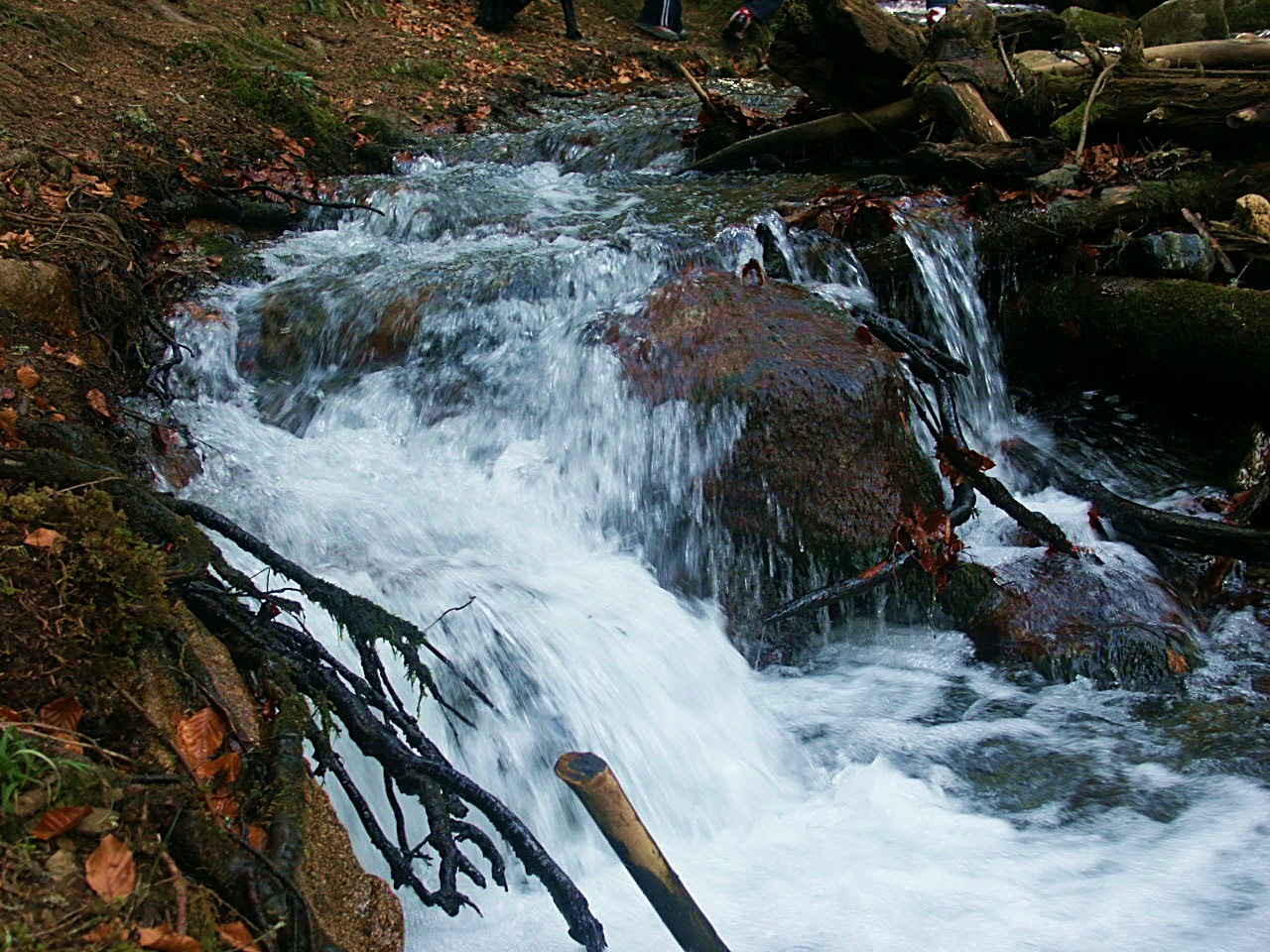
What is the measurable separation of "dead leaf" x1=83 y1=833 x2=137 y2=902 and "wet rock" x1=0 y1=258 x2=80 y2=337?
3717 mm

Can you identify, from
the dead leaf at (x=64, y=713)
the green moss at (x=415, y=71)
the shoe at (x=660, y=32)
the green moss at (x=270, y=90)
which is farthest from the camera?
the shoe at (x=660, y=32)

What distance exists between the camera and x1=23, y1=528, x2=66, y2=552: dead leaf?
214 cm

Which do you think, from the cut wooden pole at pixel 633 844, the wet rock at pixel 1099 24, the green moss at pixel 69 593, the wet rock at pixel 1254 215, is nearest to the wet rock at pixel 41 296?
the green moss at pixel 69 593

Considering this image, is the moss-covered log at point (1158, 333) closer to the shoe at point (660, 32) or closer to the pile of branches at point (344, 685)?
the pile of branches at point (344, 685)

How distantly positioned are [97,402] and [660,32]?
14.0m

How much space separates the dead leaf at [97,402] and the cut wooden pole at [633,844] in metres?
3.54

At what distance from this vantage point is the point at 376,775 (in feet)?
9.76

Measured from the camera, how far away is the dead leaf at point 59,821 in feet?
5.63

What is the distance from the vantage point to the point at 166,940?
1.66 m

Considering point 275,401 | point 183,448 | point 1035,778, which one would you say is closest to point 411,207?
point 275,401

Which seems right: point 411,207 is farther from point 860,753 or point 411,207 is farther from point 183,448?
point 860,753

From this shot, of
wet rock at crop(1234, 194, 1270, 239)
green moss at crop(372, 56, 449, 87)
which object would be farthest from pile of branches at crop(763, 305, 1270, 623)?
green moss at crop(372, 56, 449, 87)

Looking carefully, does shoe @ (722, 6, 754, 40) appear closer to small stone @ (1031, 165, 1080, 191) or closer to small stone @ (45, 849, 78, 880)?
small stone @ (1031, 165, 1080, 191)

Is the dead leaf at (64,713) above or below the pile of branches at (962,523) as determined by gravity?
below
